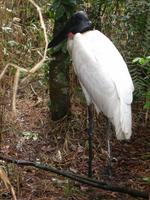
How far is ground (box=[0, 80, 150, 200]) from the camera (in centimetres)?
358

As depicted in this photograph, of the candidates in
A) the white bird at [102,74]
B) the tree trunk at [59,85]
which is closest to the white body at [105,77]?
the white bird at [102,74]

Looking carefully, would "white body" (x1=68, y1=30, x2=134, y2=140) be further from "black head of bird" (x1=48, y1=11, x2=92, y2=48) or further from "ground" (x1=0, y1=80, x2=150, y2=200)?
"ground" (x1=0, y1=80, x2=150, y2=200)

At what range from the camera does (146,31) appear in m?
4.44

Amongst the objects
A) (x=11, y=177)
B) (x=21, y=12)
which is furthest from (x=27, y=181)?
(x=21, y=12)

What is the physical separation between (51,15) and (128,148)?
Result: 5.14 ft

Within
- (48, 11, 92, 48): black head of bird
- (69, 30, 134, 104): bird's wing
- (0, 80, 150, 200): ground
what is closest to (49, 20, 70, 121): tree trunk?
(0, 80, 150, 200): ground

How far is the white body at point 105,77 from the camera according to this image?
3.60 metres

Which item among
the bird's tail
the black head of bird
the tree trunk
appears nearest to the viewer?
the bird's tail

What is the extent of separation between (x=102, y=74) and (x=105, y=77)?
37 millimetres

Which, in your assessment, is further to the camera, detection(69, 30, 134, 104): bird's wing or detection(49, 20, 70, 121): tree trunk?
detection(49, 20, 70, 121): tree trunk

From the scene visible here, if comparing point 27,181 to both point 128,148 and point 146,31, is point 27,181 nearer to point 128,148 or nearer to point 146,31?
point 128,148

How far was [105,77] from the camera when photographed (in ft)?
12.0

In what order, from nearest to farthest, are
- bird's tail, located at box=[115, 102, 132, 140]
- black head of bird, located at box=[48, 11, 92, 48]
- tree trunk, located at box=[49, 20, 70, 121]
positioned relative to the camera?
bird's tail, located at box=[115, 102, 132, 140] → black head of bird, located at box=[48, 11, 92, 48] → tree trunk, located at box=[49, 20, 70, 121]

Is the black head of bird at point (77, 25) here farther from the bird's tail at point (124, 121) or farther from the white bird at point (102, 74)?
the bird's tail at point (124, 121)
